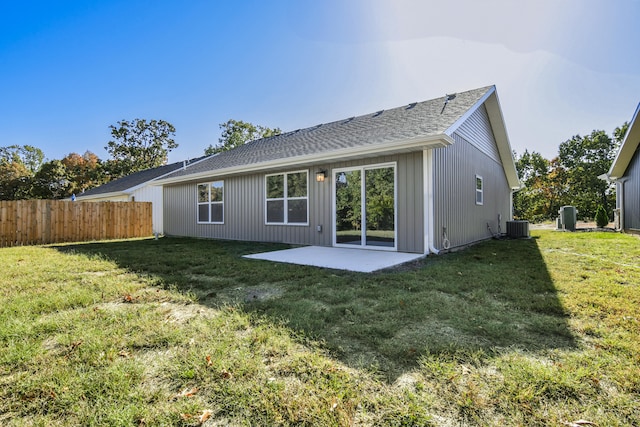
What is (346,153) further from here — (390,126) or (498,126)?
(498,126)

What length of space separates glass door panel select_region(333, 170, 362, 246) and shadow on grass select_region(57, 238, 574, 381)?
2031mm

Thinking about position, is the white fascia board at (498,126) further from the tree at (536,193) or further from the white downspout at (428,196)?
the tree at (536,193)

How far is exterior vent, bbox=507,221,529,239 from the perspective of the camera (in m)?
10.1

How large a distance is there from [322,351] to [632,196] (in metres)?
14.6

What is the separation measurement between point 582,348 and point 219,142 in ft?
103

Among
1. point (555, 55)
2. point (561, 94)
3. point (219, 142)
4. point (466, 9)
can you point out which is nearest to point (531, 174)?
point (561, 94)

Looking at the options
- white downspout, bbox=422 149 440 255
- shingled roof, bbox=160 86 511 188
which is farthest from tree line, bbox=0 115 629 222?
white downspout, bbox=422 149 440 255

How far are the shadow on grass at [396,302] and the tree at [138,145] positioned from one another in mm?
29434

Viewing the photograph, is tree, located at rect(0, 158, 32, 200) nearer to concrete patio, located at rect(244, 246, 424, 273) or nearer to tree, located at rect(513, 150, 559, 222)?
concrete patio, located at rect(244, 246, 424, 273)

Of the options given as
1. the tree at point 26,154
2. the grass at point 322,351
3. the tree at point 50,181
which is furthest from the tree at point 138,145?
the grass at point 322,351

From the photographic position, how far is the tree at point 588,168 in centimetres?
2194

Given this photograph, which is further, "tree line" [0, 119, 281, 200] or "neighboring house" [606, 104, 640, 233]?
"tree line" [0, 119, 281, 200]

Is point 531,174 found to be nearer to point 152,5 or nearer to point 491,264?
point 491,264

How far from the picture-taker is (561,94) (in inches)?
504
